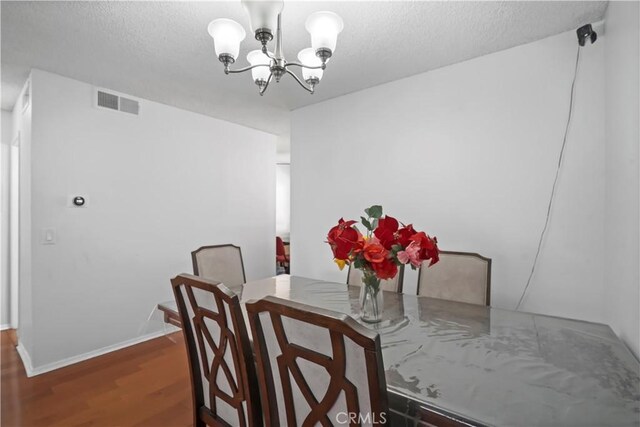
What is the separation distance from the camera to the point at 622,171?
1.40m

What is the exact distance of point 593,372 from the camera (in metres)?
0.97

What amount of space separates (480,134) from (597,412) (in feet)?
6.22

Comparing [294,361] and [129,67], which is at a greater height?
[129,67]

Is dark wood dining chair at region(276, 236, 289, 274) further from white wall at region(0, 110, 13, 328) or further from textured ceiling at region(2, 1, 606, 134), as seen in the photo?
white wall at region(0, 110, 13, 328)

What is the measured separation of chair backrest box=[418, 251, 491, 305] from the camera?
1783 millimetres

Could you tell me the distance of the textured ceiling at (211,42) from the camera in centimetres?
168

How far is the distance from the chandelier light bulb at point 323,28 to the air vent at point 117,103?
232 cm

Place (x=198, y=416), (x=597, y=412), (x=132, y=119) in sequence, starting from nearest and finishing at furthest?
(x=597, y=412)
(x=198, y=416)
(x=132, y=119)

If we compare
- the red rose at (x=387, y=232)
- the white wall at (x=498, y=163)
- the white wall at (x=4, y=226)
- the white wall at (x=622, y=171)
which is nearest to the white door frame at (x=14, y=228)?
the white wall at (x=4, y=226)

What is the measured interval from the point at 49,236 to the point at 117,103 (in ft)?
4.23

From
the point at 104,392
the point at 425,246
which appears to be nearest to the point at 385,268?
the point at 425,246

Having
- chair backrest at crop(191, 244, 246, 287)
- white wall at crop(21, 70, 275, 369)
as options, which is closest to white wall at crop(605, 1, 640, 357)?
chair backrest at crop(191, 244, 246, 287)

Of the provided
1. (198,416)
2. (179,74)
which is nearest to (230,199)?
(179,74)

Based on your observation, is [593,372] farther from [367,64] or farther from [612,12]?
[367,64]
